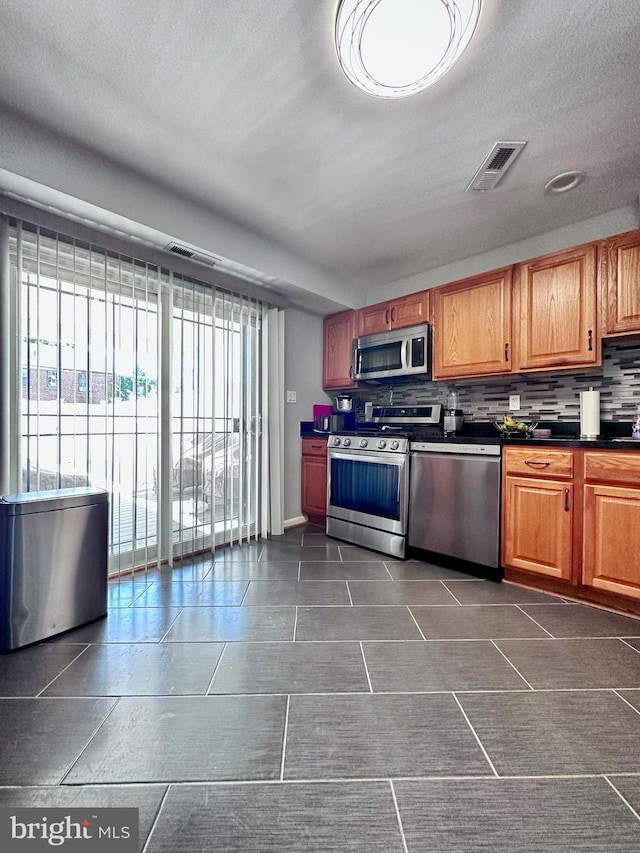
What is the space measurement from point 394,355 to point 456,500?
4.67ft

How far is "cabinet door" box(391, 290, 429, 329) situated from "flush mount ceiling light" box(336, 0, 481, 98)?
179cm

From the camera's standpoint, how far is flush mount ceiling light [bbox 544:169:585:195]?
2.12 metres

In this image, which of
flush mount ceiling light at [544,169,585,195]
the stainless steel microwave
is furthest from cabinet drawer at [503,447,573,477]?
flush mount ceiling light at [544,169,585,195]

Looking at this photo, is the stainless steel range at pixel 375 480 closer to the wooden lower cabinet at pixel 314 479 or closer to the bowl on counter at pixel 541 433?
the wooden lower cabinet at pixel 314 479

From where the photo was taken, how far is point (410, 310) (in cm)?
333

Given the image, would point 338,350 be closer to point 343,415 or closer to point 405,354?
point 343,415

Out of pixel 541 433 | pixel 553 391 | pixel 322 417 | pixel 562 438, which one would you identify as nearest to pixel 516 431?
pixel 541 433

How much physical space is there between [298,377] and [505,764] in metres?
3.18

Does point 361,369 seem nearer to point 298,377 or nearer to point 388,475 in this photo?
point 298,377

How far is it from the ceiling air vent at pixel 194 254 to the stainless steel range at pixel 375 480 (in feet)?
5.60

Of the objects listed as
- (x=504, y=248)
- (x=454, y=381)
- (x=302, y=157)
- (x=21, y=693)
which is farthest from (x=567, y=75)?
(x=21, y=693)

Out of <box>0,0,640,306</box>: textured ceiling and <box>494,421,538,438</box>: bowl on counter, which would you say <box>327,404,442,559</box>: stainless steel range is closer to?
<box>494,421,538,438</box>: bowl on counter

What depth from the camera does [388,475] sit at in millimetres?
2941

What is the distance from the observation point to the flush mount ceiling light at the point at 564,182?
2.12 meters
